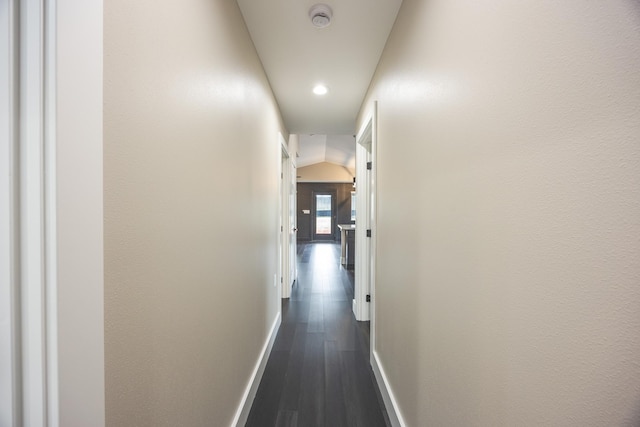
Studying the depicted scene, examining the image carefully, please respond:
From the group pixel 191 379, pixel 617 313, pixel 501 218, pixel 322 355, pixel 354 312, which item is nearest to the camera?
pixel 617 313

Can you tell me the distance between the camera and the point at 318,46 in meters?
1.97

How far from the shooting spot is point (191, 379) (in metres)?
1.04

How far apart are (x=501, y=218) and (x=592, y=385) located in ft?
1.19

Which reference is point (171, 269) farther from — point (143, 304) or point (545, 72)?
point (545, 72)

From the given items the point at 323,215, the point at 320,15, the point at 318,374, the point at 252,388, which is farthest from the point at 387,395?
the point at 323,215

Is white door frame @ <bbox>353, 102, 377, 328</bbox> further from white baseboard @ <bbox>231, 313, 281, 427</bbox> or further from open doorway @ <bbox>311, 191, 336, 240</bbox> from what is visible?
open doorway @ <bbox>311, 191, 336, 240</bbox>

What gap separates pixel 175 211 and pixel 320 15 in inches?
54.4

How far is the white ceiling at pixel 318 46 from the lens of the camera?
1.60m

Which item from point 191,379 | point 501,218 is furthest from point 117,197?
point 501,218

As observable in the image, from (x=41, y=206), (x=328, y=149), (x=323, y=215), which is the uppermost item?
(x=328, y=149)

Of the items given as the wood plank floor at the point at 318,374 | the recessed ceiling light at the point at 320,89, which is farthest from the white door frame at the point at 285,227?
the recessed ceiling light at the point at 320,89

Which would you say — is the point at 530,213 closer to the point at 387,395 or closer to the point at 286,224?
the point at 387,395

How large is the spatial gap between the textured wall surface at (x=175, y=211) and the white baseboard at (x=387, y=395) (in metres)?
0.88

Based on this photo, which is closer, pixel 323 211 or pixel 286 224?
pixel 286 224
